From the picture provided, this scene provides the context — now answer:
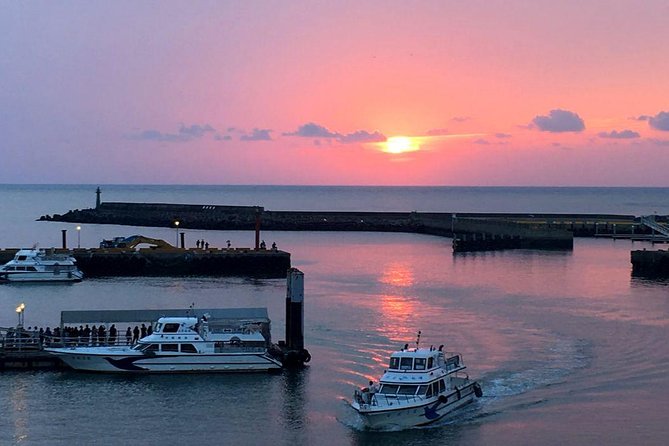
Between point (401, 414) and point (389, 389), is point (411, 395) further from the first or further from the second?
point (401, 414)

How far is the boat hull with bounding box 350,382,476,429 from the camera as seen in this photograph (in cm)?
3334

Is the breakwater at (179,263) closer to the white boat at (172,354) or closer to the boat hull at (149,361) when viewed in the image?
the white boat at (172,354)

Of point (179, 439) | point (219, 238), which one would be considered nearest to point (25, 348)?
point (179, 439)

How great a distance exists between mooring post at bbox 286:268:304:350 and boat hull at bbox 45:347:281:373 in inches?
88.8

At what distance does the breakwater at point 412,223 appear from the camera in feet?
346

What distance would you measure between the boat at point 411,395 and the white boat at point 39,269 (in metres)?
41.1

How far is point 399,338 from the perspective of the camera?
48.2 meters

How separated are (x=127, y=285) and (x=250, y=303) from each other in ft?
44.7

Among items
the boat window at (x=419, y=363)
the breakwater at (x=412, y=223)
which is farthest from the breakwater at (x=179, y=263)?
the boat window at (x=419, y=363)

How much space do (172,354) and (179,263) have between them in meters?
39.0

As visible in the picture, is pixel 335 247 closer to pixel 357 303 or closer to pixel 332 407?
pixel 357 303

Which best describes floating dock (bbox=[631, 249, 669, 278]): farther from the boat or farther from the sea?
the boat

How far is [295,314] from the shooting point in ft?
140

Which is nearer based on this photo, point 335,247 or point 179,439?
point 179,439
